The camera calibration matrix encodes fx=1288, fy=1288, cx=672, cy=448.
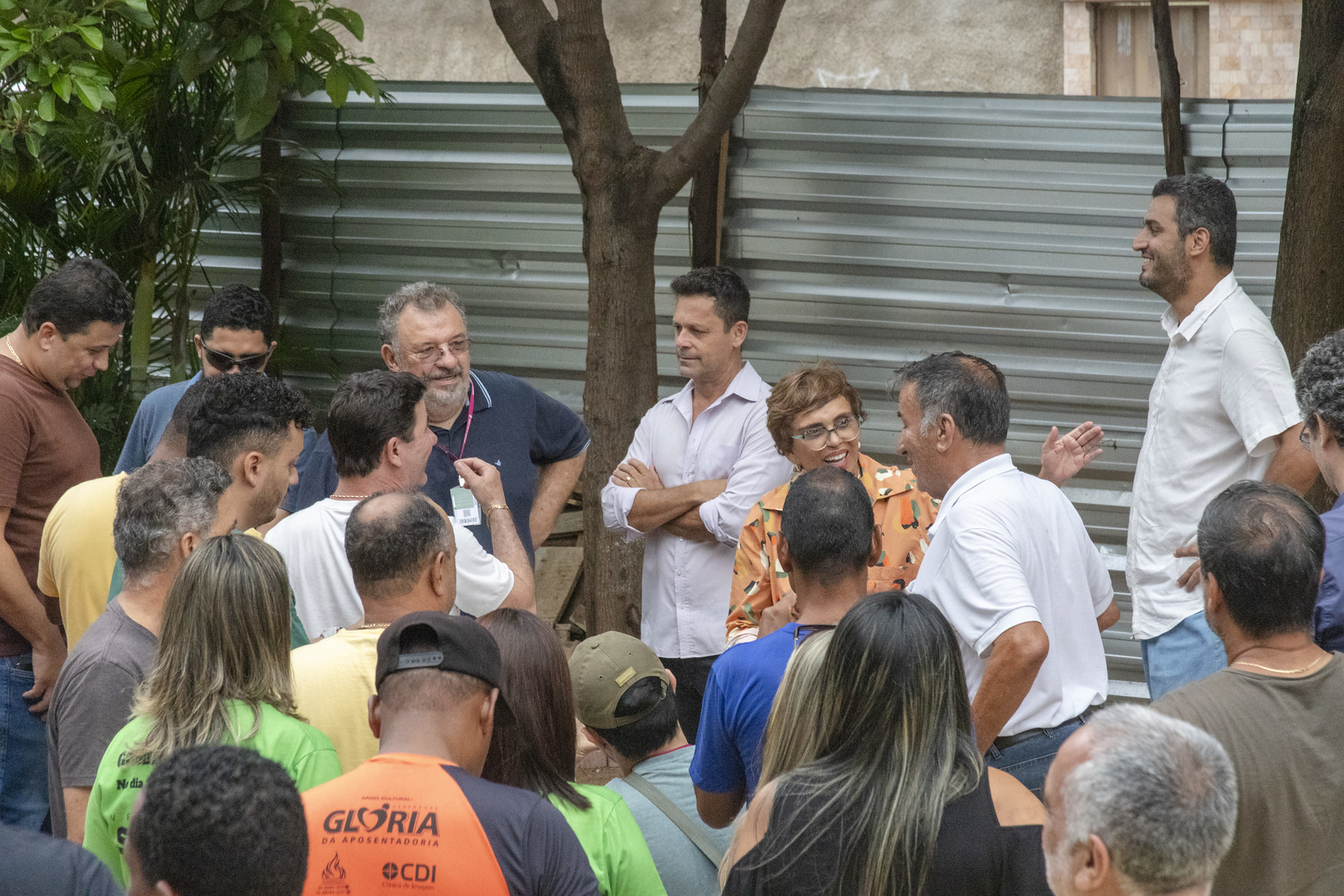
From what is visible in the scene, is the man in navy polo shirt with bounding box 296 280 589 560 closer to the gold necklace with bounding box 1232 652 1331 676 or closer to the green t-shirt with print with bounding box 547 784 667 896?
the green t-shirt with print with bounding box 547 784 667 896

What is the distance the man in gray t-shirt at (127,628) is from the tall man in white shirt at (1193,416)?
9.20ft

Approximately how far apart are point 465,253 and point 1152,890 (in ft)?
20.7

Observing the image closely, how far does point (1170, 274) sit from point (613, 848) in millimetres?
2763

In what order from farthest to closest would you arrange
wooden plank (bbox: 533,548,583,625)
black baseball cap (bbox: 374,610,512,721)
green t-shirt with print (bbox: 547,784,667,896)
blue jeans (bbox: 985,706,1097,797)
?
wooden plank (bbox: 533,548,583,625)
blue jeans (bbox: 985,706,1097,797)
green t-shirt with print (bbox: 547,784,667,896)
black baseball cap (bbox: 374,610,512,721)

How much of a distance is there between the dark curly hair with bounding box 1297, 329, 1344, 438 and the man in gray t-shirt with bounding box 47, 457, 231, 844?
9.00 ft

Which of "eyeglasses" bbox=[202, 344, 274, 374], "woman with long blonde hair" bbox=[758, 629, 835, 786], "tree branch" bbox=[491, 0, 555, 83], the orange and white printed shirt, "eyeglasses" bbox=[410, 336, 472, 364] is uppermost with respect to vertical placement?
"tree branch" bbox=[491, 0, 555, 83]

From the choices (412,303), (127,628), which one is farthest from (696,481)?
(127,628)

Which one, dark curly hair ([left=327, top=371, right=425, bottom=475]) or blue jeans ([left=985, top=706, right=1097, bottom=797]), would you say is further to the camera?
dark curly hair ([left=327, top=371, right=425, bottom=475])

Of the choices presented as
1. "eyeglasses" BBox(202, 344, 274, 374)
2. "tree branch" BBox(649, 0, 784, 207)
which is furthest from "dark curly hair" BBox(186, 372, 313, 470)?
"tree branch" BBox(649, 0, 784, 207)

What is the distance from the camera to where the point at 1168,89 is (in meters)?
6.07

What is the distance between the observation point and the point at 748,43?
5.05 metres

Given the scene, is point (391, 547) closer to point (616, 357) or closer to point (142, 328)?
point (616, 357)

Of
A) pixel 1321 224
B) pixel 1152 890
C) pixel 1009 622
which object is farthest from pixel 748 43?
pixel 1152 890

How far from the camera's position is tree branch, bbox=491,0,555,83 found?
17.6ft
